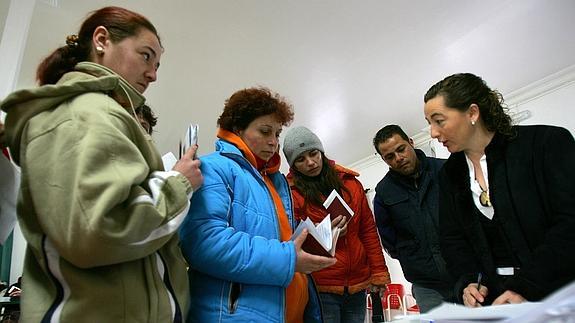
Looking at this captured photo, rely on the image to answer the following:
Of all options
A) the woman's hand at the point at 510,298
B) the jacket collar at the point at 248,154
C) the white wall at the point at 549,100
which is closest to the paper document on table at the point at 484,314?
the woman's hand at the point at 510,298

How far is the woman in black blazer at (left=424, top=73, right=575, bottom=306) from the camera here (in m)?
0.97

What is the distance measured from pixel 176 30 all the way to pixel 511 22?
218 centimetres

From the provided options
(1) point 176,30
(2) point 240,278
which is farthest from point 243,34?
(2) point 240,278

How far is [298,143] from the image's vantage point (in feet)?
6.40

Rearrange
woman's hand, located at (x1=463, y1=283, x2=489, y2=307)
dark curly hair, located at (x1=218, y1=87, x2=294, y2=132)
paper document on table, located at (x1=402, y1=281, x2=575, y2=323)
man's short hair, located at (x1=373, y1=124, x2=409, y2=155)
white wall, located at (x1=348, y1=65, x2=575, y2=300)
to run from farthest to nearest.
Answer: white wall, located at (x1=348, y1=65, x2=575, y2=300)
man's short hair, located at (x1=373, y1=124, x2=409, y2=155)
dark curly hair, located at (x1=218, y1=87, x2=294, y2=132)
woman's hand, located at (x1=463, y1=283, x2=489, y2=307)
paper document on table, located at (x1=402, y1=281, x2=575, y2=323)

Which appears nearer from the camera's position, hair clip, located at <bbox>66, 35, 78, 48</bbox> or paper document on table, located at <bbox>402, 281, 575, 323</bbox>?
paper document on table, located at <bbox>402, 281, 575, 323</bbox>

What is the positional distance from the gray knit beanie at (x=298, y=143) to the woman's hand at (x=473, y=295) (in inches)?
40.7

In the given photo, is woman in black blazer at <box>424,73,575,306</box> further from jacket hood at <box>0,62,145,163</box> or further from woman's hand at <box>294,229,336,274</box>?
jacket hood at <box>0,62,145,163</box>

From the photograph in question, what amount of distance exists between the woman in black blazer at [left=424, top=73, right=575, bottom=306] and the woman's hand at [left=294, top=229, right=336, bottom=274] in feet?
1.59

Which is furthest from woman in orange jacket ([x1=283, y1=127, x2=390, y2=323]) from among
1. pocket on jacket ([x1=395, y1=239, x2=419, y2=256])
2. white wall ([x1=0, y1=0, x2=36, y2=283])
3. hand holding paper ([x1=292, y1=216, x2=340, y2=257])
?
white wall ([x1=0, y1=0, x2=36, y2=283])

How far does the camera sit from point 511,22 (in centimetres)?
239

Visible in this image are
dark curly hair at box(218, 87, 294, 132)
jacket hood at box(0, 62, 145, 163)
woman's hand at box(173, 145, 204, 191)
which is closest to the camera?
jacket hood at box(0, 62, 145, 163)

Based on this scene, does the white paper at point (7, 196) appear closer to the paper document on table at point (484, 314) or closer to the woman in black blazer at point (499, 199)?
the paper document on table at point (484, 314)

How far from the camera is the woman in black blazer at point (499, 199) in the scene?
3.19 feet
